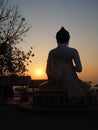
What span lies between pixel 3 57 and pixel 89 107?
1592 centimetres

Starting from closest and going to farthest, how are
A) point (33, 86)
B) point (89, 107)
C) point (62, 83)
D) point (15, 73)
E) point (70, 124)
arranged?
point (70, 124) → point (89, 107) → point (62, 83) → point (15, 73) → point (33, 86)

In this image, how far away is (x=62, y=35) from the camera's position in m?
16.8

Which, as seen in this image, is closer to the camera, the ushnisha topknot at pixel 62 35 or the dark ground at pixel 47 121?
the dark ground at pixel 47 121

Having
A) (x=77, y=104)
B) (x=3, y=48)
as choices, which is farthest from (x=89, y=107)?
(x=3, y=48)

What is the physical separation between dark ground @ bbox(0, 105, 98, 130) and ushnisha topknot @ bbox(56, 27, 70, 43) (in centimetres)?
424

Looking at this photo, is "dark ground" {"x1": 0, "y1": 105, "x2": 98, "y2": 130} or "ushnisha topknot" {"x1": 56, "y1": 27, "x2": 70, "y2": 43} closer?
"dark ground" {"x1": 0, "y1": 105, "x2": 98, "y2": 130}

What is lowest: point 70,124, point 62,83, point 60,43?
point 70,124

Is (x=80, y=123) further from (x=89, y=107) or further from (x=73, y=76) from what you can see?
(x=73, y=76)

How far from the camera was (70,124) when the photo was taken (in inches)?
448

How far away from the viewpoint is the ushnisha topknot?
1664cm

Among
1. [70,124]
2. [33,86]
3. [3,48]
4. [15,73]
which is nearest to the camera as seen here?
[70,124]

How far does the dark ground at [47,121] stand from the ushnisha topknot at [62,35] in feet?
13.9

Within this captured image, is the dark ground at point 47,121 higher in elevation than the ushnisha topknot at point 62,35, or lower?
lower

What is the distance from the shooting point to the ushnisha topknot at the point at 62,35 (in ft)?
54.6
